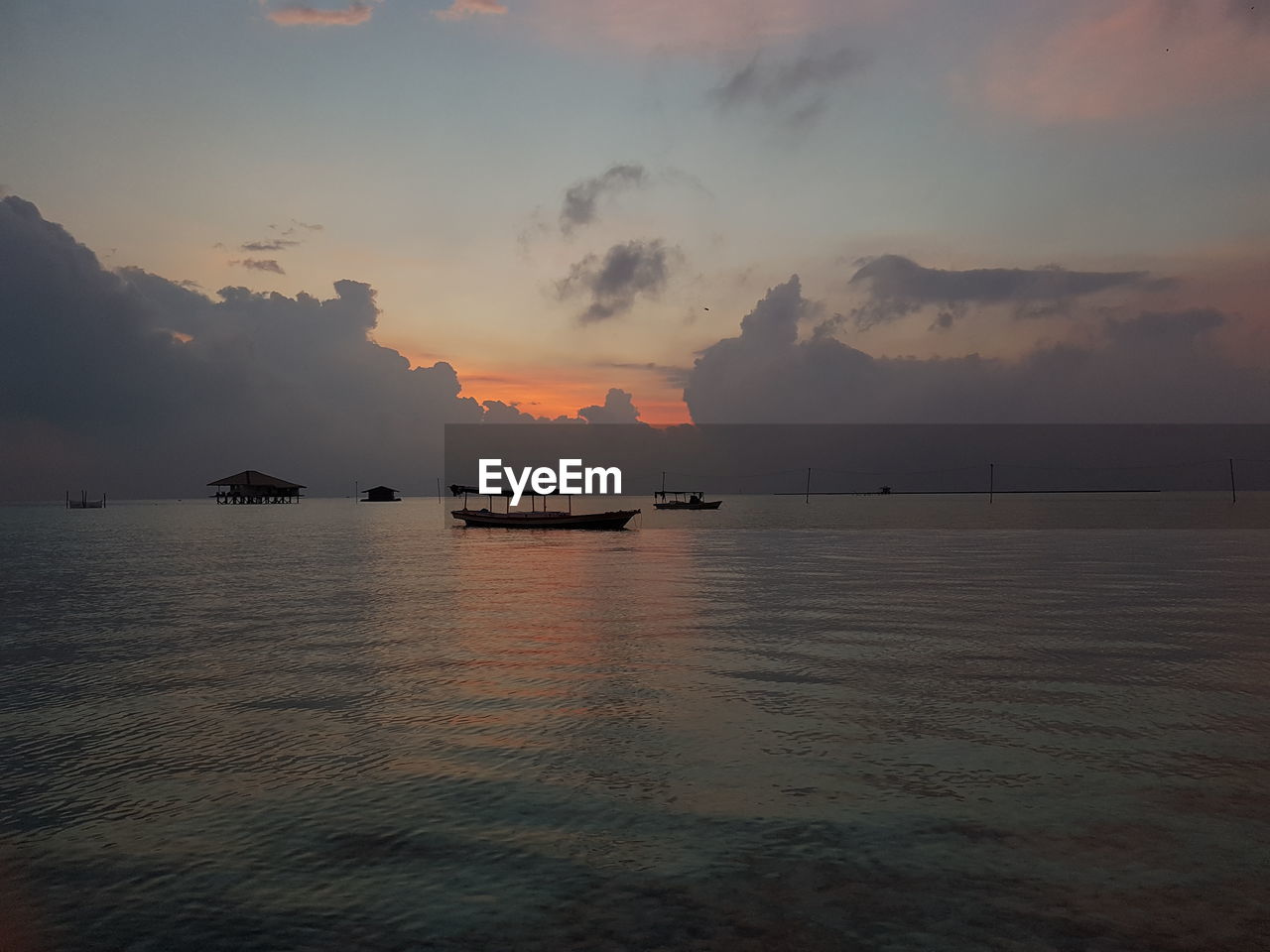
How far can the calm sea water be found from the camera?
752 centimetres

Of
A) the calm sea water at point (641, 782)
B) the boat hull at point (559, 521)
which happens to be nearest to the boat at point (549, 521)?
the boat hull at point (559, 521)

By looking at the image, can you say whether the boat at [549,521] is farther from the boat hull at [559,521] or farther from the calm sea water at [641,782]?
the calm sea water at [641,782]

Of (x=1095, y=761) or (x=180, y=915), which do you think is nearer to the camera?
(x=180, y=915)

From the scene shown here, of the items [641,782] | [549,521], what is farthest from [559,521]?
[641,782]

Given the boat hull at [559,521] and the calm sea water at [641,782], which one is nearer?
the calm sea water at [641,782]

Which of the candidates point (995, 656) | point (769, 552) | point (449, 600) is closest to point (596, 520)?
point (769, 552)

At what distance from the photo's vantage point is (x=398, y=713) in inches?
599

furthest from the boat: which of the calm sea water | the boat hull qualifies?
the calm sea water

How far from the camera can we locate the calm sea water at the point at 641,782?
752 cm

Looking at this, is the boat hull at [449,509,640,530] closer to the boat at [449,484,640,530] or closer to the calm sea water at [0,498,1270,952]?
the boat at [449,484,640,530]

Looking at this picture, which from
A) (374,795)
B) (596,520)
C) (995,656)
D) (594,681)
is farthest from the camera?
(596,520)

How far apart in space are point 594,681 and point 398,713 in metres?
4.21

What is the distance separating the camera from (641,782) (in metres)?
11.2

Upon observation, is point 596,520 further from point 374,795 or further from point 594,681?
point 374,795
